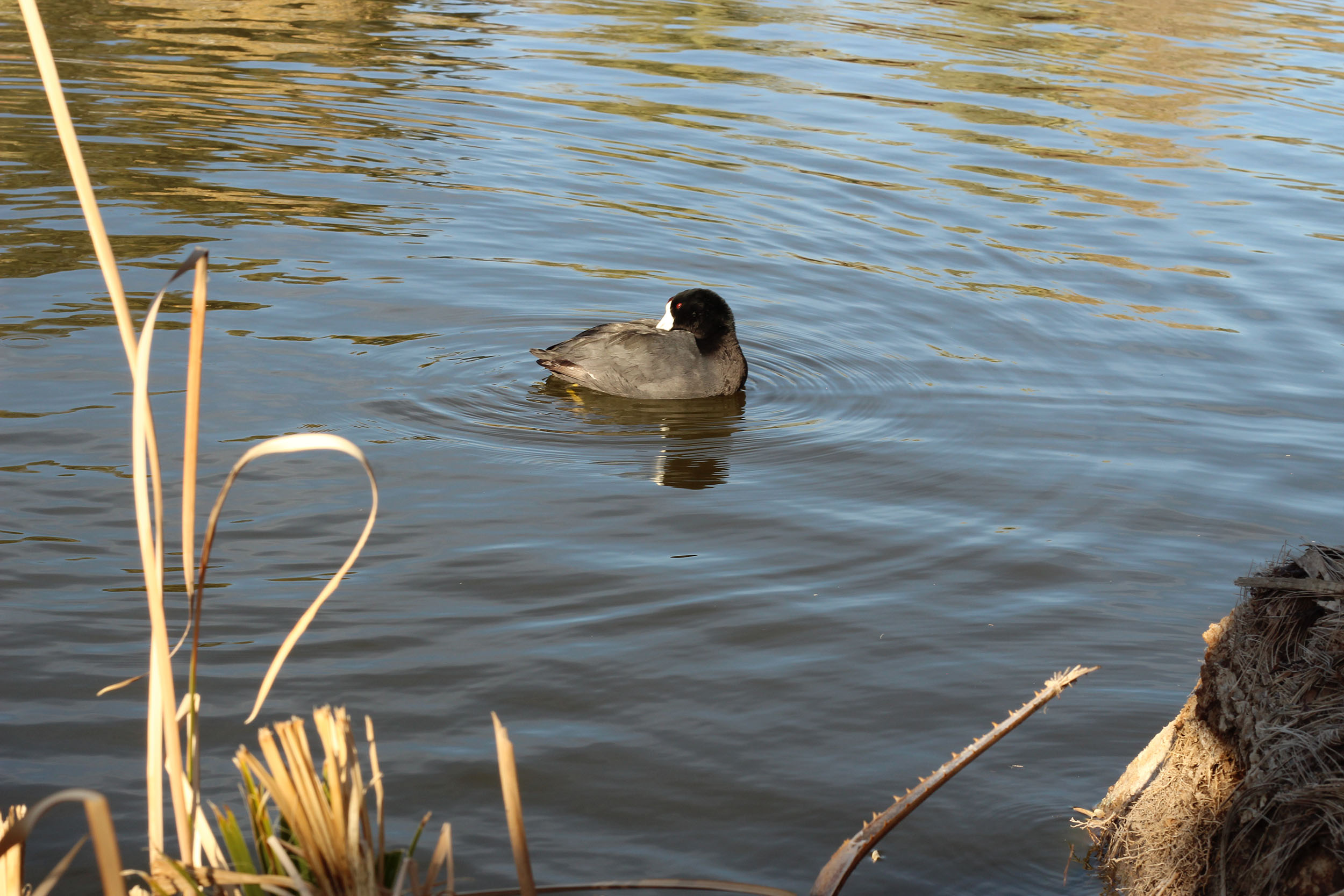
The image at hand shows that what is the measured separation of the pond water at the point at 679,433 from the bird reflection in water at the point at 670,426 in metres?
0.05

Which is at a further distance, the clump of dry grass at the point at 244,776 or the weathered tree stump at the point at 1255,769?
the weathered tree stump at the point at 1255,769

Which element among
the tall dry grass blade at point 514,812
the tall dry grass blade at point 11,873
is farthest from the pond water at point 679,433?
the tall dry grass blade at point 514,812

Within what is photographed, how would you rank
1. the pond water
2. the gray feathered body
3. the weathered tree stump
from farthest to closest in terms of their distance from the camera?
the gray feathered body < the pond water < the weathered tree stump

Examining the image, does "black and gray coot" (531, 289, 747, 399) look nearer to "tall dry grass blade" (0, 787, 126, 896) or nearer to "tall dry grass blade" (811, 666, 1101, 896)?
"tall dry grass blade" (811, 666, 1101, 896)

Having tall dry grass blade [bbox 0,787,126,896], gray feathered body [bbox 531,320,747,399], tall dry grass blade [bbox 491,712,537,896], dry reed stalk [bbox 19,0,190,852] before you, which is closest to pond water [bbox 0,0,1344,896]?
gray feathered body [bbox 531,320,747,399]

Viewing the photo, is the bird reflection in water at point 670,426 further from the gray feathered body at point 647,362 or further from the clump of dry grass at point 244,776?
the clump of dry grass at point 244,776

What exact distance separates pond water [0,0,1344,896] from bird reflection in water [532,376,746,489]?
52mm

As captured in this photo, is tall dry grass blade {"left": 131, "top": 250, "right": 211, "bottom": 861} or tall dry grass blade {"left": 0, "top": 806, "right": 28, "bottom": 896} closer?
tall dry grass blade {"left": 131, "top": 250, "right": 211, "bottom": 861}

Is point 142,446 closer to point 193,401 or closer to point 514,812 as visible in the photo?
point 193,401

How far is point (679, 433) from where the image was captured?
8.36 meters

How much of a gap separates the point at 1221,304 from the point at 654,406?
202 inches

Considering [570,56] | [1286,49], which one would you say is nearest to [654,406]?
[570,56]

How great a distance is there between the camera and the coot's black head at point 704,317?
8.92m

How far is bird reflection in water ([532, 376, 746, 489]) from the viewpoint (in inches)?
303
